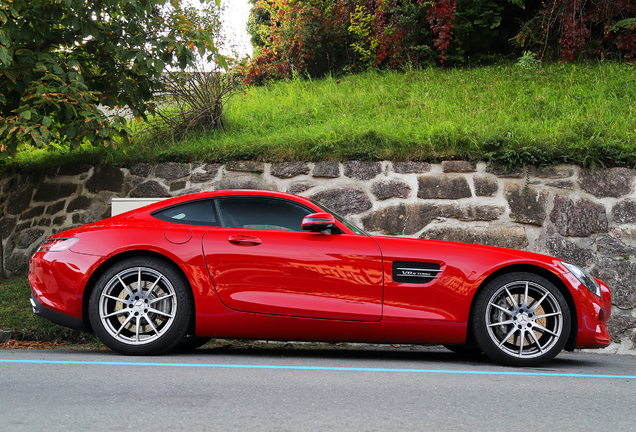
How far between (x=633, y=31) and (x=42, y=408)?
438 inches

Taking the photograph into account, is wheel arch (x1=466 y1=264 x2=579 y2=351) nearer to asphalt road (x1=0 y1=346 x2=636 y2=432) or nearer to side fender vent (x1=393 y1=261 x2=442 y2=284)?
asphalt road (x1=0 y1=346 x2=636 y2=432)

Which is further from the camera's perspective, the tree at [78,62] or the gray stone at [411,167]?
the gray stone at [411,167]

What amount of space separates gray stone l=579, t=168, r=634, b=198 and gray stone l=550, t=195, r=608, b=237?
19 cm

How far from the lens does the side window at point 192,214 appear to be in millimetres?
4582

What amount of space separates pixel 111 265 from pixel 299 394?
6.99ft

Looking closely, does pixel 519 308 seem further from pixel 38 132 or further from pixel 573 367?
pixel 38 132

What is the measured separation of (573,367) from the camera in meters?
4.57

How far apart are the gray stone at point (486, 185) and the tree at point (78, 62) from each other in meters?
3.93

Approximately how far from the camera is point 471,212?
704 centimetres

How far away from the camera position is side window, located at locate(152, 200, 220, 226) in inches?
180

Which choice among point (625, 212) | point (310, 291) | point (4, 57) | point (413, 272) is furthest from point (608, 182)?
point (4, 57)

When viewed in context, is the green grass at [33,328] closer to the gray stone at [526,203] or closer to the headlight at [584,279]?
the headlight at [584,279]

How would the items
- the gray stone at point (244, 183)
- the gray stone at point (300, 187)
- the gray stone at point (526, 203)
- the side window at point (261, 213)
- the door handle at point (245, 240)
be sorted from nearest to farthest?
the door handle at point (245, 240) < the side window at point (261, 213) < the gray stone at point (526, 203) < the gray stone at point (300, 187) < the gray stone at point (244, 183)

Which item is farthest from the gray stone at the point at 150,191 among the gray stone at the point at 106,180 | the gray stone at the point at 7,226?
the gray stone at the point at 7,226
